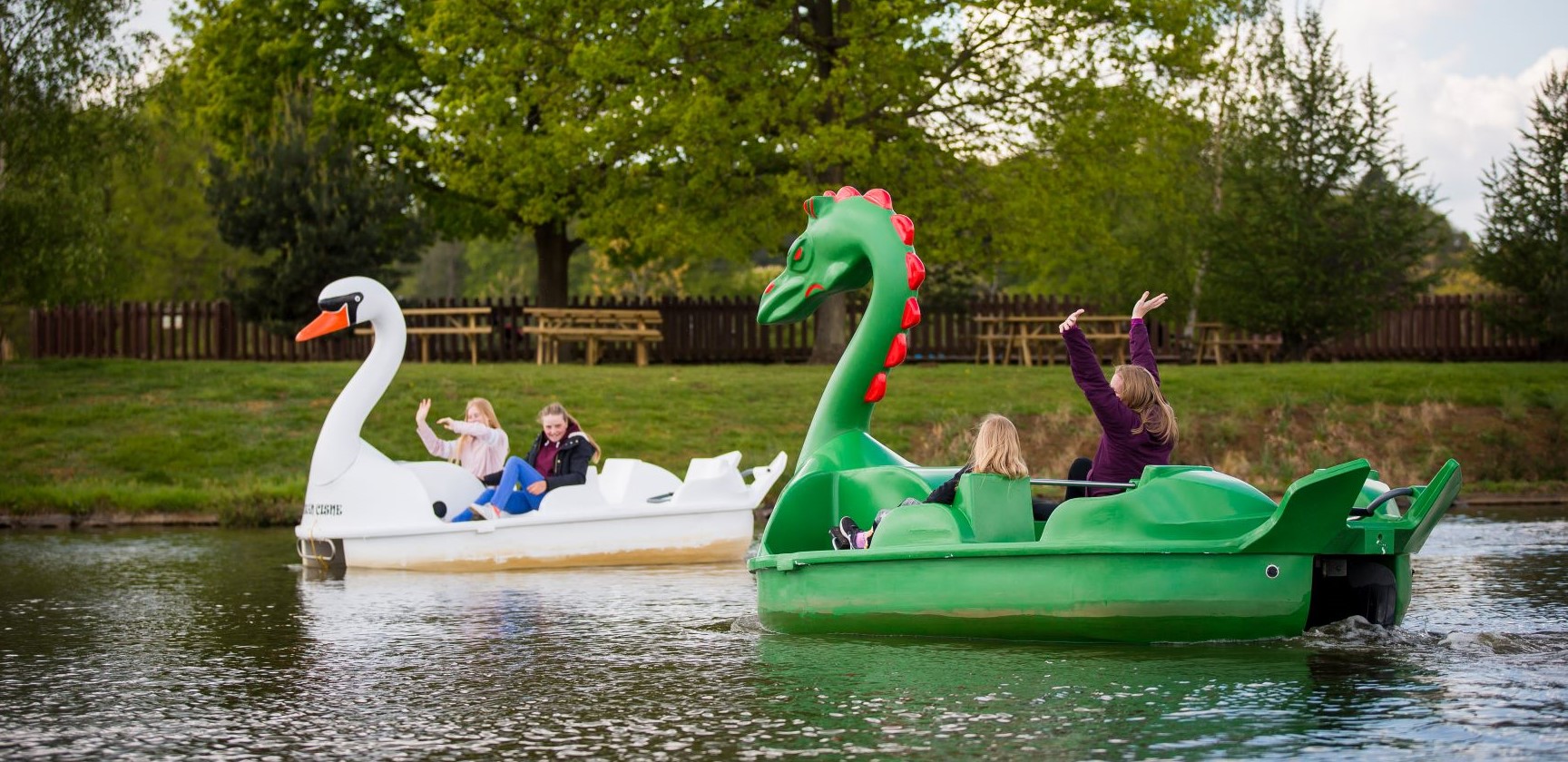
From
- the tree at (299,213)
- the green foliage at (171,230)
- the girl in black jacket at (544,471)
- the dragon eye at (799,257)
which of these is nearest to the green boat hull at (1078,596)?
the dragon eye at (799,257)

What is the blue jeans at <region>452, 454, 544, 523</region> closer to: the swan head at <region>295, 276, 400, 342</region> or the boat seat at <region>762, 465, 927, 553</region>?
the swan head at <region>295, 276, 400, 342</region>

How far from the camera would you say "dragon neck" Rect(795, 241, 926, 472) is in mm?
11539

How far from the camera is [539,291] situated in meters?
39.6

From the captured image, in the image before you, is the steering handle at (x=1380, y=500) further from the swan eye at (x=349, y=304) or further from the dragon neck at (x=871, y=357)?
the swan eye at (x=349, y=304)

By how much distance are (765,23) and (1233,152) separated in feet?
29.6

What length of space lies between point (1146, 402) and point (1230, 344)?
2627 centimetres

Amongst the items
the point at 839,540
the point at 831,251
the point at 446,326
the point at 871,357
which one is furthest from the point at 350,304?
the point at 446,326

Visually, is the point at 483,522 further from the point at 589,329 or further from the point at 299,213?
the point at 299,213

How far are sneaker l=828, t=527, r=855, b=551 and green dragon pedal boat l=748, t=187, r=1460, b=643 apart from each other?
0.38m

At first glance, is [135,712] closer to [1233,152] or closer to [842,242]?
[842,242]

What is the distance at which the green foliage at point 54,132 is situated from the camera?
25.8 meters

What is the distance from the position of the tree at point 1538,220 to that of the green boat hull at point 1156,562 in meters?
25.2

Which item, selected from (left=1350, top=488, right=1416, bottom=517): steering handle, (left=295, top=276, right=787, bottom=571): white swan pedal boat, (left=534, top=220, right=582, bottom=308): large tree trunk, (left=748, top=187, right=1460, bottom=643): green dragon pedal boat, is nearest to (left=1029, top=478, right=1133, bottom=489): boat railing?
(left=748, top=187, right=1460, bottom=643): green dragon pedal boat

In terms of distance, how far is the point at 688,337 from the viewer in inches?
1528
